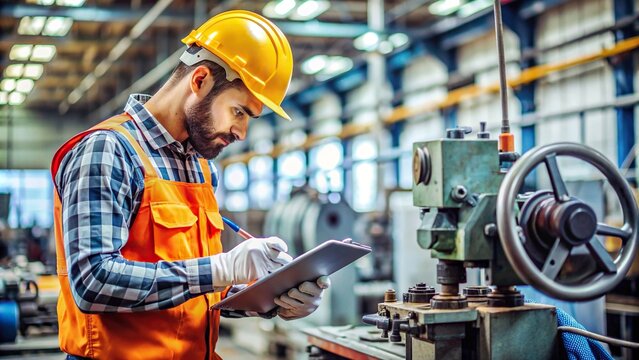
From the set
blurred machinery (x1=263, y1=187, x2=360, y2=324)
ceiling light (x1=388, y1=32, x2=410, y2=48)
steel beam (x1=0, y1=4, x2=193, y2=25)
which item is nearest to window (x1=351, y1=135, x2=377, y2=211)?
ceiling light (x1=388, y1=32, x2=410, y2=48)

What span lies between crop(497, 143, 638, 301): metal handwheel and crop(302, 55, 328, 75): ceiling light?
913 centimetres

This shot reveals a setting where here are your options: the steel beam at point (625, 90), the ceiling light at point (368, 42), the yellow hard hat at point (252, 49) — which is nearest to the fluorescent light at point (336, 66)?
the ceiling light at point (368, 42)

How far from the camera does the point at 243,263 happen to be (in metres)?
1.48

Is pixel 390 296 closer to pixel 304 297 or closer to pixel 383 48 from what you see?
pixel 304 297

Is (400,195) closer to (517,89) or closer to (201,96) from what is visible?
(517,89)

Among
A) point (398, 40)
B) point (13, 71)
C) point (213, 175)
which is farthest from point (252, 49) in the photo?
point (13, 71)

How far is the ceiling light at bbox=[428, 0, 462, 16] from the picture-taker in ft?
25.6

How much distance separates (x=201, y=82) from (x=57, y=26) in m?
6.44

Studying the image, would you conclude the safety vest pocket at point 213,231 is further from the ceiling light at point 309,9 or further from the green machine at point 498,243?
the ceiling light at point 309,9

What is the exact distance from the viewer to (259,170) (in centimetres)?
1407

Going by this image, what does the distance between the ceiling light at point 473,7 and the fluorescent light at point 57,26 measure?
13.3ft

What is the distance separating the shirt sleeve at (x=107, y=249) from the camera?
4.61ft

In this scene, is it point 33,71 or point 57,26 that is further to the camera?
point 33,71

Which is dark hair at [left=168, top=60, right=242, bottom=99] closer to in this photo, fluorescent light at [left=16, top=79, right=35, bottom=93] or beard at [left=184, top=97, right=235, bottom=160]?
beard at [left=184, top=97, right=235, bottom=160]
